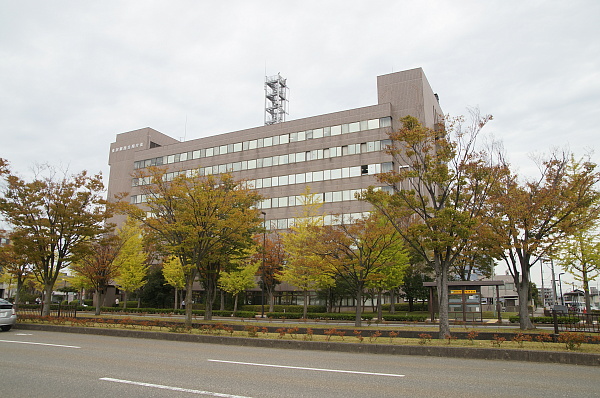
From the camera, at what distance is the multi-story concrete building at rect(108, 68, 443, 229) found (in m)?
49.8

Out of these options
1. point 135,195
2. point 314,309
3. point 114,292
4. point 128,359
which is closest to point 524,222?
point 128,359

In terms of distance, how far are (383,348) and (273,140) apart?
46978 millimetres

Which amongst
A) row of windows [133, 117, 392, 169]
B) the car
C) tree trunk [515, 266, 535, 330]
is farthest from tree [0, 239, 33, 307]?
tree trunk [515, 266, 535, 330]

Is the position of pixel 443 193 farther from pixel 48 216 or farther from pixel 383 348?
pixel 48 216

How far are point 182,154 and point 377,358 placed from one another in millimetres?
57694

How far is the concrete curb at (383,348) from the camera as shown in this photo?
10539mm

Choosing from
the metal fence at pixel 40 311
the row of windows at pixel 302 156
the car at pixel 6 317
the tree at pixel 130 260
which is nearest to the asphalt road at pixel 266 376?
the car at pixel 6 317

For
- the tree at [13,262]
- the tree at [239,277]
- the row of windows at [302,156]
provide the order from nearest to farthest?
the tree at [13,262]
the tree at [239,277]
the row of windows at [302,156]

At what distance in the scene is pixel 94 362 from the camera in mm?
8992

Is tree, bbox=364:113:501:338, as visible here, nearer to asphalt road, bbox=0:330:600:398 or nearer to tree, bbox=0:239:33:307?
asphalt road, bbox=0:330:600:398

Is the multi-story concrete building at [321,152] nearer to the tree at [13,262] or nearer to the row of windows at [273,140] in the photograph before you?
the row of windows at [273,140]

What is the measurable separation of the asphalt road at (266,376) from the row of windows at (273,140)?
4203 centimetres

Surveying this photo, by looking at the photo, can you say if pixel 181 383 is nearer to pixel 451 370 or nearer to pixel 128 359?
pixel 128 359

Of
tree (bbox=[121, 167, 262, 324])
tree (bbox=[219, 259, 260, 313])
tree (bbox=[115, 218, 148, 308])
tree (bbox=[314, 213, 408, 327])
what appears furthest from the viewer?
tree (bbox=[115, 218, 148, 308])
